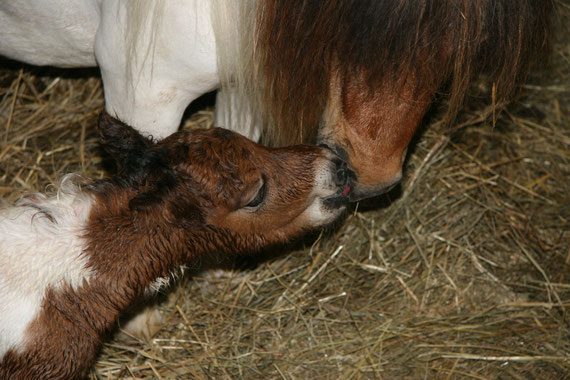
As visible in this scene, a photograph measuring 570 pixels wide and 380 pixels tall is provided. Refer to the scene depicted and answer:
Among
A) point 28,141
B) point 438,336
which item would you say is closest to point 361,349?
point 438,336

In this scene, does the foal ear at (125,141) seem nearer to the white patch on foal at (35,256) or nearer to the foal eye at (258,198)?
the white patch on foal at (35,256)

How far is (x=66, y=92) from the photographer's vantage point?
12.6ft

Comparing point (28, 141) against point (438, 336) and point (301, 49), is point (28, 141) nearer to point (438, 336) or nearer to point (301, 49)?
point (301, 49)

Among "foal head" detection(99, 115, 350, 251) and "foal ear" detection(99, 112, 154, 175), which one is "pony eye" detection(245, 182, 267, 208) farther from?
"foal ear" detection(99, 112, 154, 175)

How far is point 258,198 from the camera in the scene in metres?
2.39

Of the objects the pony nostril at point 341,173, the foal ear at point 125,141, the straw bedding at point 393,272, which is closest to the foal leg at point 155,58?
the foal ear at point 125,141

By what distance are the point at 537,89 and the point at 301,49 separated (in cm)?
278

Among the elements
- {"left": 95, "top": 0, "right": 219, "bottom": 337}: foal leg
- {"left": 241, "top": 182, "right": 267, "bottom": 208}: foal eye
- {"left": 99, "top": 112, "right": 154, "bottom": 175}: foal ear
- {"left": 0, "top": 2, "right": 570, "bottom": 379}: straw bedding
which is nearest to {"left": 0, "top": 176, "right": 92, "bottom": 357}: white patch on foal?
{"left": 99, "top": 112, "right": 154, "bottom": 175}: foal ear

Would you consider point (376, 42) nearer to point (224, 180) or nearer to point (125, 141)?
point (224, 180)

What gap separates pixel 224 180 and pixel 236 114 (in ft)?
1.76

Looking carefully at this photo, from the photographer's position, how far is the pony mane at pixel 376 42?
6.39 feet

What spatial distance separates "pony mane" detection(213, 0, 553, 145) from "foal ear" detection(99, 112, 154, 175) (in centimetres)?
42

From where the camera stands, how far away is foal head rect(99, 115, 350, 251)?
223cm

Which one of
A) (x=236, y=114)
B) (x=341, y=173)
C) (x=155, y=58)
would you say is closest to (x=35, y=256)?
(x=155, y=58)
